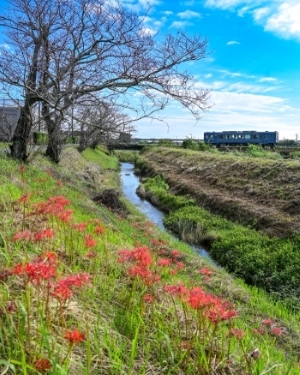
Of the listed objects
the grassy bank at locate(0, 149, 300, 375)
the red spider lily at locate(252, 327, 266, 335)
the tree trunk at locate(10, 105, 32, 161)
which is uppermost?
the tree trunk at locate(10, 105, 32, 161)

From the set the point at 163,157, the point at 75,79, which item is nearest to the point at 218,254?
the point at 75,79

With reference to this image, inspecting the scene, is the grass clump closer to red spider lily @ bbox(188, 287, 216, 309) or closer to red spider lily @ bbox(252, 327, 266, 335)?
red spider lily @ bbox(252, 327, 266, 335)

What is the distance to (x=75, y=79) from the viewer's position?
1451cm

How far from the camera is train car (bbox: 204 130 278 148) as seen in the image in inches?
2611

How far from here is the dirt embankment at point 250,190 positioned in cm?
1574

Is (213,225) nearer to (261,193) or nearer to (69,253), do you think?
(261,193)

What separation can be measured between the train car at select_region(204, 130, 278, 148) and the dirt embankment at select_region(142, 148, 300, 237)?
39085 mm

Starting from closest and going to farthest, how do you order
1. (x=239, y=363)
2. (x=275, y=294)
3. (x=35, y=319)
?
1. (x=35, y=319)
2. (x=239, y=363)
3. (x=275, y=294)

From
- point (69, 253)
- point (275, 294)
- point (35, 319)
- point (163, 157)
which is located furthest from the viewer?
point (163, 157)

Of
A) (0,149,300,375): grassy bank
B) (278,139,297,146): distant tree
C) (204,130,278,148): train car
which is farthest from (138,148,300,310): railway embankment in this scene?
(278,139,297,146): distant tree

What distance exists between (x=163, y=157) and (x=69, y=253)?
43830 mm

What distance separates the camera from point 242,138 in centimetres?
6906

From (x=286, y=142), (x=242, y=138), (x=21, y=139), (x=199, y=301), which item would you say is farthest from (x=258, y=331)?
(x=286, y=142)

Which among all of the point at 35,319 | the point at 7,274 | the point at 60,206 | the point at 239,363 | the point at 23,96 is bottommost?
the point at 239,363
